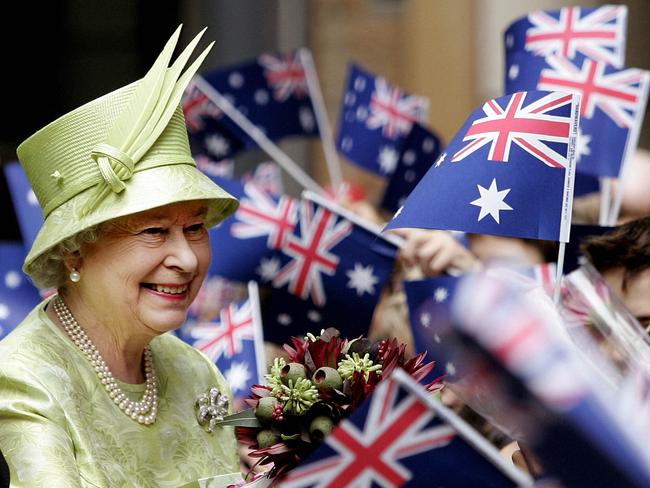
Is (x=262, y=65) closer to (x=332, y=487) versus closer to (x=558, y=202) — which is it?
(x=558, y=202)

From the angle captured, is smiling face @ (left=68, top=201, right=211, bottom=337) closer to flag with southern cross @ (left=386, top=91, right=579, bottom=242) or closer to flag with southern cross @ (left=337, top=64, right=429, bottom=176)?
flag with southern cross @ (left=386, top=91, right=579, bottom=242)

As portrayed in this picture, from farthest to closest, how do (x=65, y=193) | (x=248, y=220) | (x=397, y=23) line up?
(x=397, y=23), (x=248, y=220), (x=65, y=193)

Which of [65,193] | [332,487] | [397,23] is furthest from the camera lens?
[397,23]

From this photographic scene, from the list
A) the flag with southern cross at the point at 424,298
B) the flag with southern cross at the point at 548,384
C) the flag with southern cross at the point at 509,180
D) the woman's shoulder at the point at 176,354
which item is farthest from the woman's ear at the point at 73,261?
the flag with southern cross at the point at 548,384

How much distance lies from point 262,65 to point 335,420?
3877mm

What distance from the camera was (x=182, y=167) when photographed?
3.35 meters

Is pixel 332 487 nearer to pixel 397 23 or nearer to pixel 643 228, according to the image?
pixel 643 228

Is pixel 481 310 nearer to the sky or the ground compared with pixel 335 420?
nearer to the sky

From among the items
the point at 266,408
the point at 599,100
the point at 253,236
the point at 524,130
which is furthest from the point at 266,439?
the point at 599,100

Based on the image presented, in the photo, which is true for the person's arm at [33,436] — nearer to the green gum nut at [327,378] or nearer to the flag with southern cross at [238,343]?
the green gum nut at [327,378]

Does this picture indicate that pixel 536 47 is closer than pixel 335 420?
No

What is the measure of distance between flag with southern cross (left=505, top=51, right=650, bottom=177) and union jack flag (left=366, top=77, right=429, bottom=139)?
143 centimetres

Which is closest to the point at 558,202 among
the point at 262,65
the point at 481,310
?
the point at 481,310

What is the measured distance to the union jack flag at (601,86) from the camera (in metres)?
5.15
